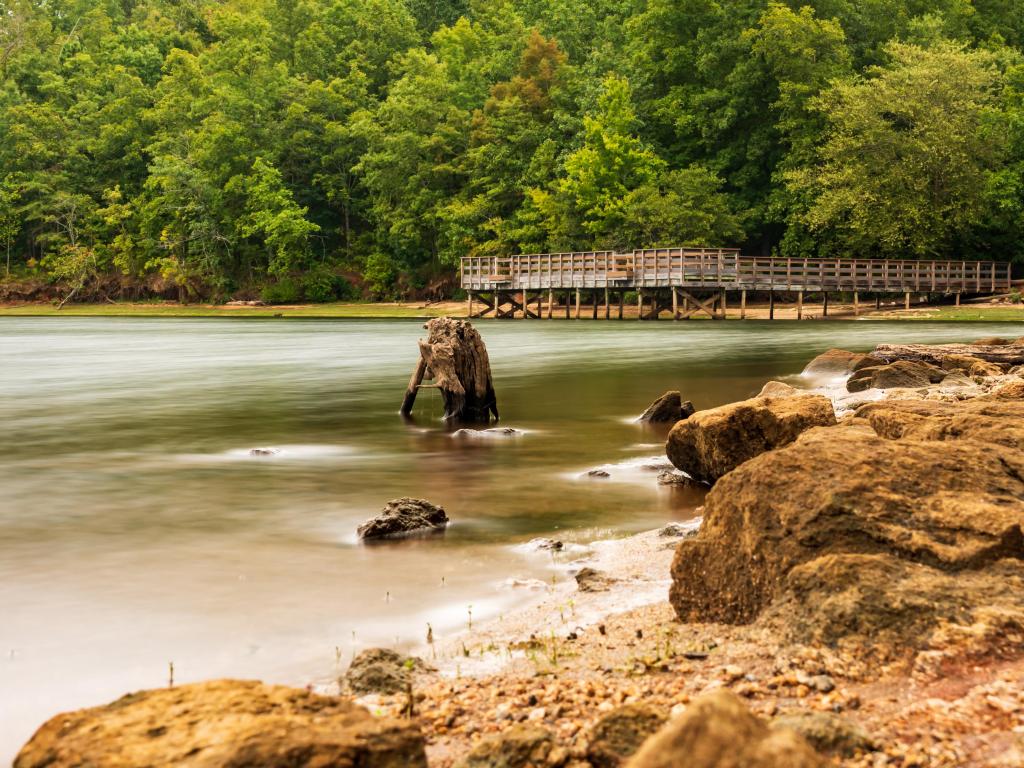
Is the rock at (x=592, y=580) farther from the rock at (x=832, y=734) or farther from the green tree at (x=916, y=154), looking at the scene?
the green tree at (x=916, y=154)

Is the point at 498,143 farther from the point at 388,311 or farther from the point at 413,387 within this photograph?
the point at 413,387

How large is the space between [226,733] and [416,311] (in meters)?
65.2

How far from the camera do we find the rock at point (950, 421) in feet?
21.1

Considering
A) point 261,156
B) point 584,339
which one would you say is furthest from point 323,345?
point 261,156

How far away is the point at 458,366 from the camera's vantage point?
15.4 meters

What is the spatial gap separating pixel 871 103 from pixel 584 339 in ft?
81.1

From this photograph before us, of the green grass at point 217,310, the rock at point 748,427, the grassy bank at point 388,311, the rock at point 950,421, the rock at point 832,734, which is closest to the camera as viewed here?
the rock at point 832,734

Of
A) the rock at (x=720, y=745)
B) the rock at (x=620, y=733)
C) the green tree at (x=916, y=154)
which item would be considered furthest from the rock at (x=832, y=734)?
the green tree at (x=916, y=154)

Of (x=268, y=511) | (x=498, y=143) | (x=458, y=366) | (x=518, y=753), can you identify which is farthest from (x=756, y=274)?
(x=518, y=753)

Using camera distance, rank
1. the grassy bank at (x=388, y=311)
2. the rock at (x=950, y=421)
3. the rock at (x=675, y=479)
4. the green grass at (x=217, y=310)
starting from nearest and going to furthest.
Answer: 1. the rock at (x=950, y=421)
2. the rock at (x=675, y=479)
3. the grassy bank at (x=388, y=311)
4. the green grass at (x=217, y=310)

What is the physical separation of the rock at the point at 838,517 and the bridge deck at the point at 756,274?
44724mm

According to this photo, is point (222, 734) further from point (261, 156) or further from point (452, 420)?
point (261, 156)

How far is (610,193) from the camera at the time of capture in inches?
2343

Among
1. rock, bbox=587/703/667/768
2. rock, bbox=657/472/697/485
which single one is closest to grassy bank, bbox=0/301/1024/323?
rock, bbox=657/472/697/485
